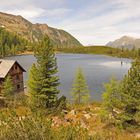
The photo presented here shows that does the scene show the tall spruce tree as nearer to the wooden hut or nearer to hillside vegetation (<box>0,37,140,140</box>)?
hillside vegetation (<box>0,37,140,140</box>)

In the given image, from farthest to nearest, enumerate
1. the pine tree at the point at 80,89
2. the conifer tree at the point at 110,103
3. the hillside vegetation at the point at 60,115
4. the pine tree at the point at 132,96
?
the pine tree at the point at 80,89 < the conifer tree at the point at 110,103 < the pine tree at the point at 132,96 < the hillside vegetation at the point at 60,115

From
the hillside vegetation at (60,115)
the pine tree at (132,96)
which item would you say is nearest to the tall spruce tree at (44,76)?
the hillside vegetation at (60,115)

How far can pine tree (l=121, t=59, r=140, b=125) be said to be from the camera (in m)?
25.6

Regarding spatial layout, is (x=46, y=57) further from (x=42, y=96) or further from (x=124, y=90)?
(x=124, y=90)

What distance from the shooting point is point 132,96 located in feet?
84.9

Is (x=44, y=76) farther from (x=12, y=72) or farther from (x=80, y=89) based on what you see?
(x=80, y=89)

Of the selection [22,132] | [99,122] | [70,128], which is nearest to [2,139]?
[22,132]

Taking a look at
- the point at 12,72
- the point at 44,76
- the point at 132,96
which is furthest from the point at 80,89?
the point at 132,96

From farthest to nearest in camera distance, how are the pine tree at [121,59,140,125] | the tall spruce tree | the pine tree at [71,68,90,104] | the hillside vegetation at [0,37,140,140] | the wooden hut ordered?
1. the pine tree at [71,68,90,104]
2. the wooden hut
3. the tall spruce tree
4. the pine tree at [121,59,140,125]
5. the hillside vegetation at [0,37,140,140]

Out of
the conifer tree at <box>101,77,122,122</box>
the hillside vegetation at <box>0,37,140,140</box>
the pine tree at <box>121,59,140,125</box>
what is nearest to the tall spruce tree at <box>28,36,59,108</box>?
the hillside vegetation at <box>0,37,140,140</box>

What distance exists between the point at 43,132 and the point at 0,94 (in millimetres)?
44126

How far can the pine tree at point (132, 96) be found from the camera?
2559 centimetres

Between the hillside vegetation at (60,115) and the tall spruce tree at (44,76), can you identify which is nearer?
the hillside vegetation at (60,115)

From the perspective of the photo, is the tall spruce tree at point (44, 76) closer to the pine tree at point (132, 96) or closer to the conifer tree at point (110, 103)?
the conifer tree at point (110, 103)
